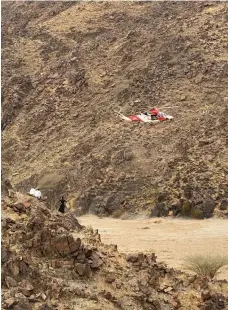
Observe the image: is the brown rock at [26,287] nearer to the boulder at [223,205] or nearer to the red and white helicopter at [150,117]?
the boulder at [223,205]

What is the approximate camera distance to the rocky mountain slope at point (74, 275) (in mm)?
8328

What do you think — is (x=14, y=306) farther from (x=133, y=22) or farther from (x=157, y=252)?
(x=133, y=22)

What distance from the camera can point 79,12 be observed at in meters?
37.8

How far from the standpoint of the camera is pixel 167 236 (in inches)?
698

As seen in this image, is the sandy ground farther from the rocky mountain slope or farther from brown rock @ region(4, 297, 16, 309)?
brown rock @ region(4, 297, 16, 309)

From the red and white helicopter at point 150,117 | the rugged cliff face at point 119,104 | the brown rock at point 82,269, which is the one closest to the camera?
the brown rock at point 82,269

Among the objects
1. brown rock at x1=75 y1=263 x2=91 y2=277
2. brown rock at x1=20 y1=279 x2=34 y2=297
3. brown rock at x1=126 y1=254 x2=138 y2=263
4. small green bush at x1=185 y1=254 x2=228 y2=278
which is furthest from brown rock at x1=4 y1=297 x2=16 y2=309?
small green bush at x1=185 y1=254 x2=228 y2=278

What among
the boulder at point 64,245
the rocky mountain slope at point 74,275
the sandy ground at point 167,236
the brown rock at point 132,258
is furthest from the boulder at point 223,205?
the boulder at point 64,245

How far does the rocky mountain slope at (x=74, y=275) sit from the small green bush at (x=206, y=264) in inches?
37.3

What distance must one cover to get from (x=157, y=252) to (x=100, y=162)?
8.79 meters

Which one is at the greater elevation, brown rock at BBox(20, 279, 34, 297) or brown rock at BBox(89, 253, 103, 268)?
brown rock at BBox(20, 279, 34, 297)

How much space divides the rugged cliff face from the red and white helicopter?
428mm

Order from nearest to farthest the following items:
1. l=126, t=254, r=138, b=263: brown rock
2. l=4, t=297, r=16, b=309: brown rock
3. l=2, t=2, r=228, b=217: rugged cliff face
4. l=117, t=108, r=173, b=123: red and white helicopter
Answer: l=4, t=297, r=16, b=309: brown rock < l=126, t=254, r=138, b=263: brown rock < l=2, t=2, r=228, b=217: rugged cliff face < l=117, t=108, r=173, b=123: red and white helicopter

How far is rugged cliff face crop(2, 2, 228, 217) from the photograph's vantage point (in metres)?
22.3
